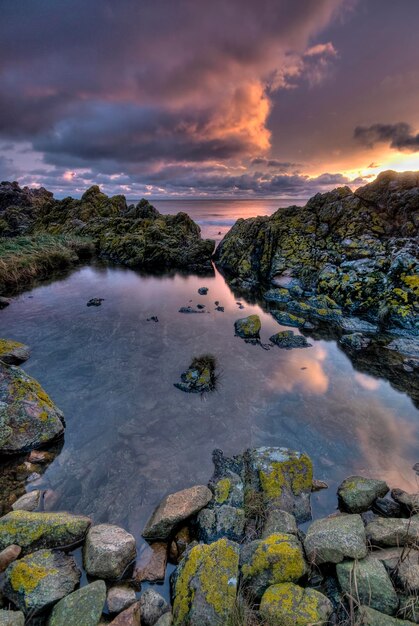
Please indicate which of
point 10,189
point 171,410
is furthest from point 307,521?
point 10,189

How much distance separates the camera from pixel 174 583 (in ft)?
16.2

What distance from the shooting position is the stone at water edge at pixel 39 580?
4.36m

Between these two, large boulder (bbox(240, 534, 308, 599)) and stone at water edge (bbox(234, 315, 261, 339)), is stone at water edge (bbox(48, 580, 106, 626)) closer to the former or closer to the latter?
large boulder (bbox(240, 534, 308, 599))

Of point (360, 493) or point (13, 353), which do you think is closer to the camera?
point (360, 493)

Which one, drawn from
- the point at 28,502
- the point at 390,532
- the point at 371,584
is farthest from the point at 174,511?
the point at 390,532

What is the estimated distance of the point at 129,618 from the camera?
165 inches

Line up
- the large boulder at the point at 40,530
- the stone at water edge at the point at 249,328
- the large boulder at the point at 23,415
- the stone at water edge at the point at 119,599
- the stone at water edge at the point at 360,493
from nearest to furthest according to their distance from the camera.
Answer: the stone at water edge at the point at 119,599 < the large boulder at the point at 40,530 < the stone at water edge at the point at 360,493 < the large boulder at the point at 23,415 < the stone at water edge at the point at 249,328

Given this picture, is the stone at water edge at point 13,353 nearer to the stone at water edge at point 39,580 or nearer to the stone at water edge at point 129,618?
the stone at water edge at point 39,580

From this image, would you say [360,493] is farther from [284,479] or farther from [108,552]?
[108,552]

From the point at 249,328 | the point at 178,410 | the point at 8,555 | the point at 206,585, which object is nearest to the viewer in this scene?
the point at 206,585

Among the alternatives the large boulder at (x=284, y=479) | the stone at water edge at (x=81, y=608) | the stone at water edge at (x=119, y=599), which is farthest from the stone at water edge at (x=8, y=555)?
the large boulder at (x=284, y=479)

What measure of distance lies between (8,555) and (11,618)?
1337 millimetres

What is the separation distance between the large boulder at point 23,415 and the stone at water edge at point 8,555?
9.97 ft

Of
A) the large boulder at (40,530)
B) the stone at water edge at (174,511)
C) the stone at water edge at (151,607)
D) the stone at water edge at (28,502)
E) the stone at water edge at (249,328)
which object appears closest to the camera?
the stone at water edge at (151,607)
